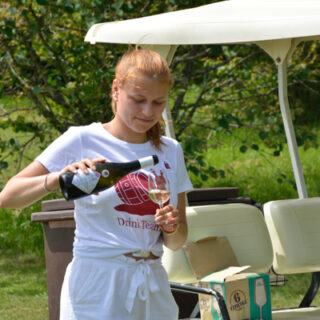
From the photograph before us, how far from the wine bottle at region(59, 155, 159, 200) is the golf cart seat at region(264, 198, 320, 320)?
2.09 metres

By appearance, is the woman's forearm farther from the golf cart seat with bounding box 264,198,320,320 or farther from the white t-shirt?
the golf cart seat with bounding box 264,198,320,320

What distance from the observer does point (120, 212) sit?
2.14 m

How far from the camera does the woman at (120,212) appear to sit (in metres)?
2.12

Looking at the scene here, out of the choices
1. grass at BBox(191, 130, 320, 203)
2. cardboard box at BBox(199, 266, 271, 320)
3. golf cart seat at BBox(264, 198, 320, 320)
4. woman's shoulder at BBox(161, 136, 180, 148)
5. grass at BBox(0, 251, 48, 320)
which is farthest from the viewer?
grass at BBox(191, 130, 320, 203)

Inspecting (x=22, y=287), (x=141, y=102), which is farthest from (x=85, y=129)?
(x=22, y=287)

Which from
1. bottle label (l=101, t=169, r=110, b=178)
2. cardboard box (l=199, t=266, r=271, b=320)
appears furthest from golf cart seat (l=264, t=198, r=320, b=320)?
bottle label (l=101, t=169, r=110, b=178)

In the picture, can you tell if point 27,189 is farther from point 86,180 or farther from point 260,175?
point 260,175

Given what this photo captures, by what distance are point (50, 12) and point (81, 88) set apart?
30.8 inches

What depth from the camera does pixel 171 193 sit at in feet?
7.39

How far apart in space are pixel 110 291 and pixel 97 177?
31cm

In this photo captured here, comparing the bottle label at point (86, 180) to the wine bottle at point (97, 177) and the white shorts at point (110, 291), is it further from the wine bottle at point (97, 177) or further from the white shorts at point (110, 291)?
the white shorts at point (110, 291)

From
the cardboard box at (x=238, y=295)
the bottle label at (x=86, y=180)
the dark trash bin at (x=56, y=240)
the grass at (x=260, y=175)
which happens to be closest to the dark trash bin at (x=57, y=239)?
the dark trash bin at (x=56, y=240)

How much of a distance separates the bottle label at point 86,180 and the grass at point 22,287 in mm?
4006

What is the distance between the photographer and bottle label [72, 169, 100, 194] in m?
2.04
